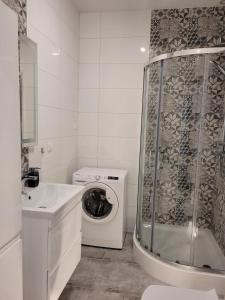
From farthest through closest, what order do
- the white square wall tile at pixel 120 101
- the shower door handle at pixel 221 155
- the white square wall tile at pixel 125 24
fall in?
1. the white square wall tile at pixel 120 101
2. the white square wall tile at pixel 125 24
3. the shower door handle at pixel 221 155

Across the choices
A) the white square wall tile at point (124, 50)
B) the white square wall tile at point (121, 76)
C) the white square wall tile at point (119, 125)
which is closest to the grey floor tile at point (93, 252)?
the white square wall tile at point (119, 125)

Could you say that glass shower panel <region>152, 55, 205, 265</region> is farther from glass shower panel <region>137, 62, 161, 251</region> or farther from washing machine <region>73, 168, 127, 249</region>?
washing machine <region>73, 168, 127, 249</region>

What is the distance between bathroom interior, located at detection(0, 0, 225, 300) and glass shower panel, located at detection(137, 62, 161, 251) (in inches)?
0.5

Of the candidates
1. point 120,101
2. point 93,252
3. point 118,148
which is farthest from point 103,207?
point 120,101

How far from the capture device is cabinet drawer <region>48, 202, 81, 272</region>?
159cm

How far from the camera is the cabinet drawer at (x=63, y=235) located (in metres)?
1.59

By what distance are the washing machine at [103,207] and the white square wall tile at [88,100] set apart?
855 mm

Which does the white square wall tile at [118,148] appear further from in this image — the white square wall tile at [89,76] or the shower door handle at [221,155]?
the shower door handle at [221,155]

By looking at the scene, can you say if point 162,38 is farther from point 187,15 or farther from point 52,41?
point 52,41

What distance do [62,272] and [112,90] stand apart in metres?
2.16

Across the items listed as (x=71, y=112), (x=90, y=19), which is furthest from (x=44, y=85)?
(x=90, y=19)

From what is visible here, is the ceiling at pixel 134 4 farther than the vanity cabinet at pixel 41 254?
Yes

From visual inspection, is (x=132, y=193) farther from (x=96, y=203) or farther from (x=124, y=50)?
(x=124, y=50)

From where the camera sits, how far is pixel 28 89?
2.09 meters
